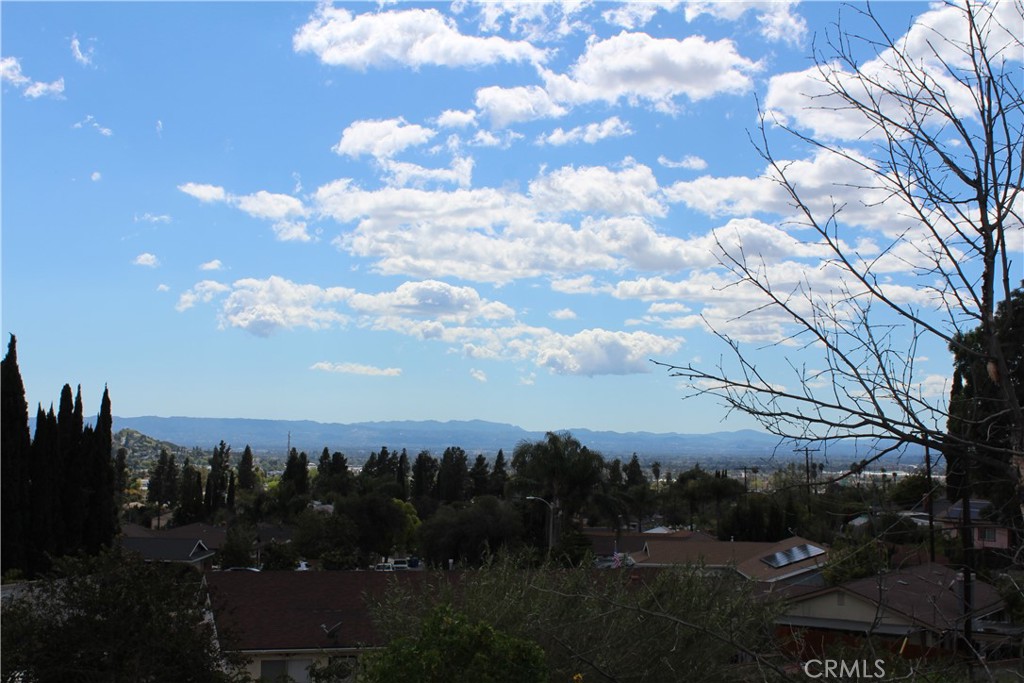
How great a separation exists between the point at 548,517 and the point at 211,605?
30.1 metres

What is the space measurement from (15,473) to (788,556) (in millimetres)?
32834

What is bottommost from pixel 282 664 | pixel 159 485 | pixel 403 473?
pixel 159 485

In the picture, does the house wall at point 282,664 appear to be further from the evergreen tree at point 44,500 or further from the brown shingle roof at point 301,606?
the evergreen tree at point 44,500

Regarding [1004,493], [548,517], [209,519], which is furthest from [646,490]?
[1004,493]

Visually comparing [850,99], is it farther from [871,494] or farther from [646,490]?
[646,490]

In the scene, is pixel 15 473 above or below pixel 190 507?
above

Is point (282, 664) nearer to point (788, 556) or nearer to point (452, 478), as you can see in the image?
point (788, 556)

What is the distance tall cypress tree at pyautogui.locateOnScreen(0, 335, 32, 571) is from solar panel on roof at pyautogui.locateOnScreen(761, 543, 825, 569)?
103 ft

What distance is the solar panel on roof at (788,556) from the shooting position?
119 ft

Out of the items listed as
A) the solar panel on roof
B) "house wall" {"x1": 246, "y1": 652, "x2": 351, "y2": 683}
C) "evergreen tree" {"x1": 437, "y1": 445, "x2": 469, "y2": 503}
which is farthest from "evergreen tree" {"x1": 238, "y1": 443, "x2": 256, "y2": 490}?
"house wall" {"x1": 246, "y1": 652, "x2": 351, "y2": 683}

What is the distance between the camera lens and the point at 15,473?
3919 centimetres

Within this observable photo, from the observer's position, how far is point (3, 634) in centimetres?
1428

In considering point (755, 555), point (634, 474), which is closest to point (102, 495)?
point (755, 555)

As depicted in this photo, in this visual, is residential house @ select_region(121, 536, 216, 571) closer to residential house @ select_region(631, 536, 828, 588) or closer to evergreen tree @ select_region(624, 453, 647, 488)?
residential house @ select_region(631, 536, 828, 588)
